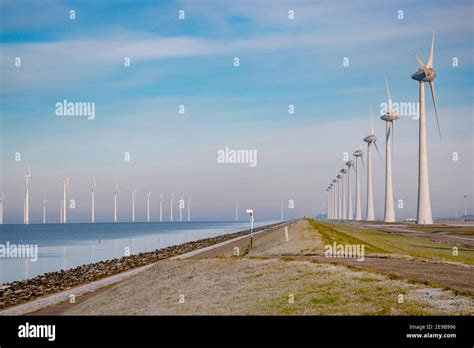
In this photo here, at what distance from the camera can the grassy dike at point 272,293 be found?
19828mm

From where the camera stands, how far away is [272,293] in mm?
24328

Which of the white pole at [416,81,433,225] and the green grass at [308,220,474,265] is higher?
the white pole at [416,81,433,225]

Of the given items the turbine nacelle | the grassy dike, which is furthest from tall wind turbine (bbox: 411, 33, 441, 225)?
the grassy dike

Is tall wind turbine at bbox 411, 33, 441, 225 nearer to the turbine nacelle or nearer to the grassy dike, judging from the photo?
the turbine nacelle

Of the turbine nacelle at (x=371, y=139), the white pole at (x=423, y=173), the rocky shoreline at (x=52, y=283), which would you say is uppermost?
the turbine nacelle at (x=371, y=139)

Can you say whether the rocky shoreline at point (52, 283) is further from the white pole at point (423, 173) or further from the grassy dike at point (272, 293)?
the white pole at point (423, 173)

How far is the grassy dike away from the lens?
65.1 ft

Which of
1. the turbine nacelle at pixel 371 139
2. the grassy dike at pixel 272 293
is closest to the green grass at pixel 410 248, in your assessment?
the grassy dike at pixel 272 293

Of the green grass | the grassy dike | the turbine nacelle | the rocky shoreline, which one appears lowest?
the rocky shoreline

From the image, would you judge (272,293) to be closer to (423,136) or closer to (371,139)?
(423,136)

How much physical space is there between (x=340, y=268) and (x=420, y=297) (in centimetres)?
777

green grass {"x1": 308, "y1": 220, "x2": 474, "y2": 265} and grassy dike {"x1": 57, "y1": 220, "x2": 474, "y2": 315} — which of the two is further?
green grass {"x1": 308, "y1": 220, "x2": 474, "y2": 265}

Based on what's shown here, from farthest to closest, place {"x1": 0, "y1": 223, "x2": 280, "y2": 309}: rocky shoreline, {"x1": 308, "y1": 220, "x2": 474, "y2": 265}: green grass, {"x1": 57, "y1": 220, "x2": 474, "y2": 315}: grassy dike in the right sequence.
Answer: {"x1": 308, "y1": 220, "x2": 474, "y2": 265}: green grass < {"x1": 0, "y1": 223, "x2": 280, "y2": 309}: rocky shoreline < {"x1": 57, "y1": 220, "x2": 474, "y2": 315}: grassy dike
